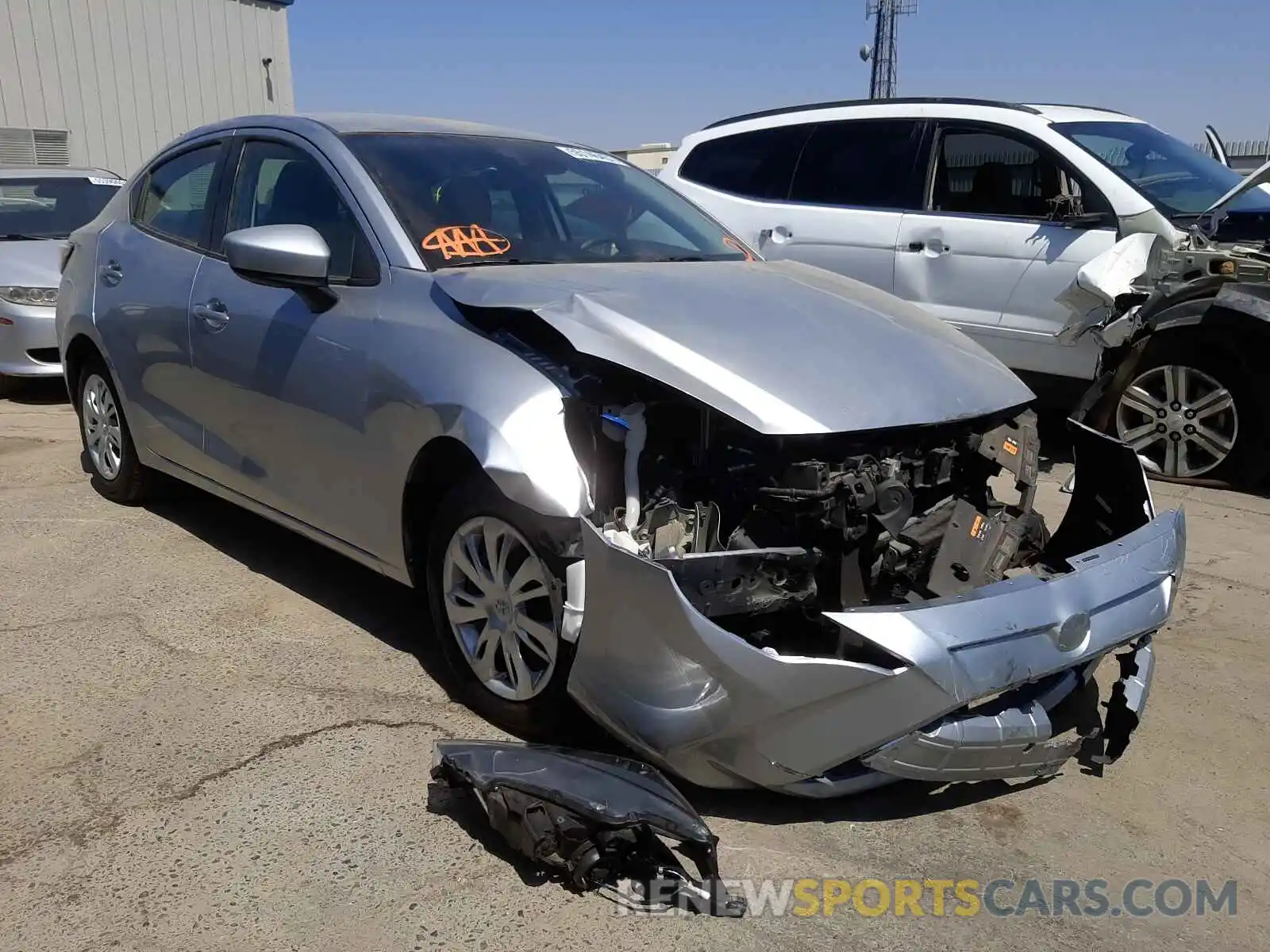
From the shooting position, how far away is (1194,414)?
562 centimetres

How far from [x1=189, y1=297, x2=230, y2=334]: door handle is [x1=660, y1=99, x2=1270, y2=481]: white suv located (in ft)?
13.0

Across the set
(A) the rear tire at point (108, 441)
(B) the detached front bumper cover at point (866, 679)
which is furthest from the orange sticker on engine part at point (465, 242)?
(A) the rear tire at point (108, 441)

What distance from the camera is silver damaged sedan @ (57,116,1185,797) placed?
2535mm

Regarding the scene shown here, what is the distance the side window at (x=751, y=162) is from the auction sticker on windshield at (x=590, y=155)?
2932 millimetres

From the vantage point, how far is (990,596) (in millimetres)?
2549

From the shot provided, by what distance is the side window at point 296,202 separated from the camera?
3555 millimetres

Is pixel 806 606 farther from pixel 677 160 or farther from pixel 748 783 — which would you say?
pixel 677 160

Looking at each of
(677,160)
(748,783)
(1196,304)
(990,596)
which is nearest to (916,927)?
(748,783)

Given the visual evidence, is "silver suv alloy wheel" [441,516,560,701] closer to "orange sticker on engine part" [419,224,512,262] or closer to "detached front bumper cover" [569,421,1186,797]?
"detached front bumper cover" [569,421,1186,797]

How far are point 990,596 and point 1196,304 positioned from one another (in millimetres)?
3789

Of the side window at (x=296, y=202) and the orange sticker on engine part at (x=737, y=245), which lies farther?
the orange sticker on engine part at (x=737, y=245)

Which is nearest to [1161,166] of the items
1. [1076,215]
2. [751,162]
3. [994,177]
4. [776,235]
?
[1076,215]

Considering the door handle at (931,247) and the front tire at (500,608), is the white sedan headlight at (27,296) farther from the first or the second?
the front tire at (500,608)

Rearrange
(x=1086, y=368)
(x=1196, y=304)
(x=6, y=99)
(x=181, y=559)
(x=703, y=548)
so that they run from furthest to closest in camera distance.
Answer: (x=6, y=99)
(x=1086, y=368)
(x=1196, y=304)
(x=181, y=559)
(x=703, y=548)
